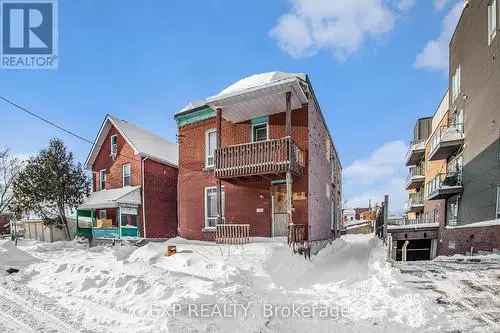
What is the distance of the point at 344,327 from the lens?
15.7 feet

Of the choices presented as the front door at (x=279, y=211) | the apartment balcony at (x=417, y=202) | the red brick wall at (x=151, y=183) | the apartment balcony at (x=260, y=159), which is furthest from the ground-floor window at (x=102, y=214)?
Answer: the apartment balcony at (x=417, y=202)

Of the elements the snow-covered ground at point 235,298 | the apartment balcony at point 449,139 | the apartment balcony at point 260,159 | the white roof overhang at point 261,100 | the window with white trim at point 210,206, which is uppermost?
the white roof overhang at point 261,100

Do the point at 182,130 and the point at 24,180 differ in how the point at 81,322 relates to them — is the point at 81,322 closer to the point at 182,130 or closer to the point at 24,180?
the point at 182,130

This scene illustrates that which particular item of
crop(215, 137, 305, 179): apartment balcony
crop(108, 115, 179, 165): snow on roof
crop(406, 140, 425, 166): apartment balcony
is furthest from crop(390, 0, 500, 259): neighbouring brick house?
crop(108, 115, 179, 165): snow on roof

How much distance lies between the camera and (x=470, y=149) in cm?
1596

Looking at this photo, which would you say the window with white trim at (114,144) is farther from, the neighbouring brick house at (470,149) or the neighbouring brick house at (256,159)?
the neighbouring brick house at (470,149)

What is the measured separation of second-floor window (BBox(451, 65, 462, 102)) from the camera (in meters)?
18.3

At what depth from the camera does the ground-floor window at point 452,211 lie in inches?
689

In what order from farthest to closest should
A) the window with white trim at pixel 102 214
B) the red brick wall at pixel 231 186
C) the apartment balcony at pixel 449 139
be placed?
the window with white trim at pixel 102 214, the apartment balcony at pixel 449 139, the red brick wall at pixel 231 186

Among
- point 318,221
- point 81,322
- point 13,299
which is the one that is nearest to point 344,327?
point 81,322

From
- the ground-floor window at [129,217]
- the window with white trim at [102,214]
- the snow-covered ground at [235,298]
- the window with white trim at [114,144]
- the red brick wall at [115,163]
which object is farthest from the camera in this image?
the window with white trim at [114,144]

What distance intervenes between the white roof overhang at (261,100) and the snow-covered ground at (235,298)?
6.84 meters

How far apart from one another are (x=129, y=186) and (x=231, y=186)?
9518mm

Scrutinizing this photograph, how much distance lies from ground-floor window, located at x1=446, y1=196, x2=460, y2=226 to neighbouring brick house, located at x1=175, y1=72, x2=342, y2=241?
791 cm
